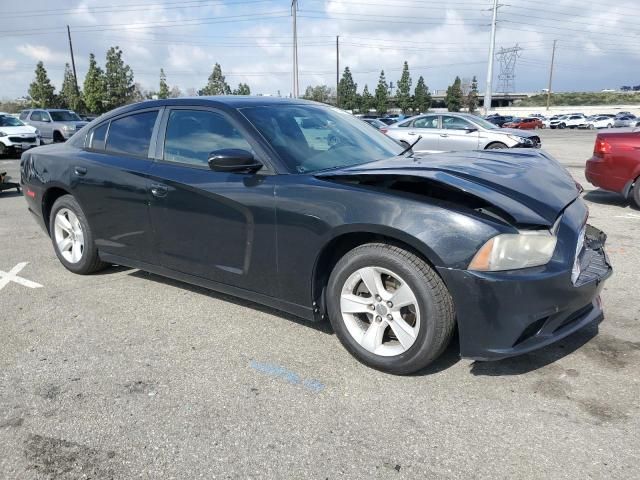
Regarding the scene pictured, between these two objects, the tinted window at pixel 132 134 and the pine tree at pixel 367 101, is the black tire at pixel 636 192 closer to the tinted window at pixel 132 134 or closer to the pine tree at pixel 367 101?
the tinted window at pixel 132 134

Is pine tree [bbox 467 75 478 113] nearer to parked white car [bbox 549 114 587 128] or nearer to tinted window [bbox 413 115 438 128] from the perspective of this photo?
parked white car [bbox 549 114 587 128]

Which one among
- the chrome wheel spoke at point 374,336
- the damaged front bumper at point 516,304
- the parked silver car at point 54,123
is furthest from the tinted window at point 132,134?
the parked silver car at point 54,123

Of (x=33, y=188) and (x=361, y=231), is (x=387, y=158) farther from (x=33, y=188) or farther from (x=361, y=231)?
(x=33, y=188)

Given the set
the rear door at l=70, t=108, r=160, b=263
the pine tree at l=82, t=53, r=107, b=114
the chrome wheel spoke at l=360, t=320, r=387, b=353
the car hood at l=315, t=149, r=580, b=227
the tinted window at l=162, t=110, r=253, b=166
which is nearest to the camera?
the car hood at l=315, t=149, r=580, b=227

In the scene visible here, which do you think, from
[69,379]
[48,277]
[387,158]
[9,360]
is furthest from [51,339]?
[387,158]

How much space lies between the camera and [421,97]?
285ft

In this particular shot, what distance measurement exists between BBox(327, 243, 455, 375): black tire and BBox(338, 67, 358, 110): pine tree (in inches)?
2999

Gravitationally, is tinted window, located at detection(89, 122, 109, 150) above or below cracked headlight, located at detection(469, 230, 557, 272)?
above

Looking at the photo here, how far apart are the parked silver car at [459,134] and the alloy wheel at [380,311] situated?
1134cm

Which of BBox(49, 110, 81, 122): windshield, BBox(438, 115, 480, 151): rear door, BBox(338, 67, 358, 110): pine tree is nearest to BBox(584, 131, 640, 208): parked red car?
BBox(438, 115, 480, 151): rear door

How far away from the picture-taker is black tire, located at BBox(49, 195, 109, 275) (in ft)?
15.1

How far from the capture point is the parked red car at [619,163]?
780 centimetres

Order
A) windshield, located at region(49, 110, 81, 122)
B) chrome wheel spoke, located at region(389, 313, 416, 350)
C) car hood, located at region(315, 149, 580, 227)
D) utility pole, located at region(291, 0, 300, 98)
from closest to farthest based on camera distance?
car hood, located at region(315, 149, 580, 227), chrome wheel spoke, located at region(389, 313, 416, 350), windshield, located at region(49, 110, 81, 122), utility pole, located at region(291, 0, 300, 98)

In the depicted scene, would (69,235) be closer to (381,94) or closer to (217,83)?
(217,83)
